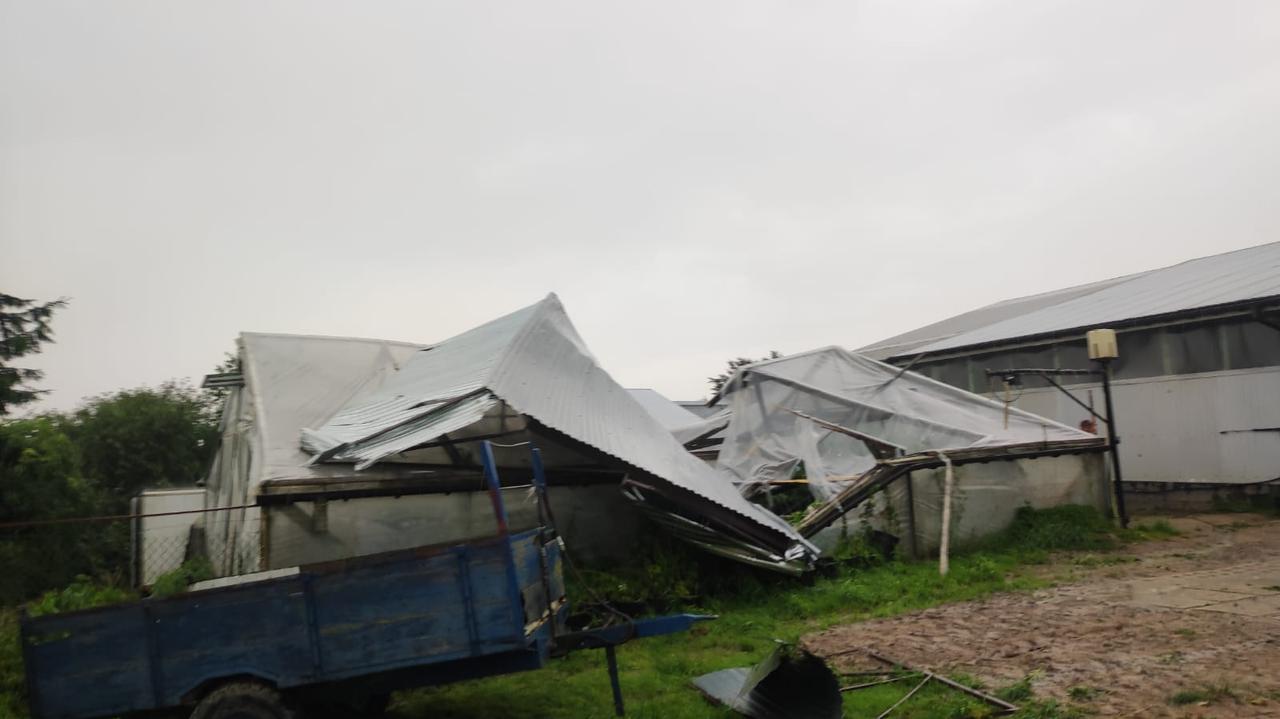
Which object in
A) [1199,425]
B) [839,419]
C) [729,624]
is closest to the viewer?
[729,624]

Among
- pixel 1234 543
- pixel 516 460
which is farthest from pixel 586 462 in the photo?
pixel 1234 543

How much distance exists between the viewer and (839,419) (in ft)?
47.1

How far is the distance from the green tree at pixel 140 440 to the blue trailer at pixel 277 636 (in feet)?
65.2

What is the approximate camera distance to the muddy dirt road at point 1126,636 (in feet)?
18.2

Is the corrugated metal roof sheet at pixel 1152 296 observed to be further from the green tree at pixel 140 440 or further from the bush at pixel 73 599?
the green tree at pixel 140 440

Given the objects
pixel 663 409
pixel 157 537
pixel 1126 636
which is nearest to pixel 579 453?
pixel 1126 636

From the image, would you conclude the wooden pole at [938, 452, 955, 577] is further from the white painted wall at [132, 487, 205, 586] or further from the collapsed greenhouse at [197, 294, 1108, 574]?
the white painted wall at [132, 487, 205, 586]

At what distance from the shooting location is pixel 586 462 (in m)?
9.91

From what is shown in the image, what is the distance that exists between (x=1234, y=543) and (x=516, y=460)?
9786mm

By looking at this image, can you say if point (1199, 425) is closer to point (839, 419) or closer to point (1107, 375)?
point (1107, 375)

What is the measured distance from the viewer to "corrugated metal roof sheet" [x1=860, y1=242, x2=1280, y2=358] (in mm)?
16547

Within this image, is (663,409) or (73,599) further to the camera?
(663,409)

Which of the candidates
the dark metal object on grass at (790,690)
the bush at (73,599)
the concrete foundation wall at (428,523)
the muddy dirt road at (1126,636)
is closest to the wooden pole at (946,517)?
the muddy dirt road at (1126,636)

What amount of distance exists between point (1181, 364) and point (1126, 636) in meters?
11.7
